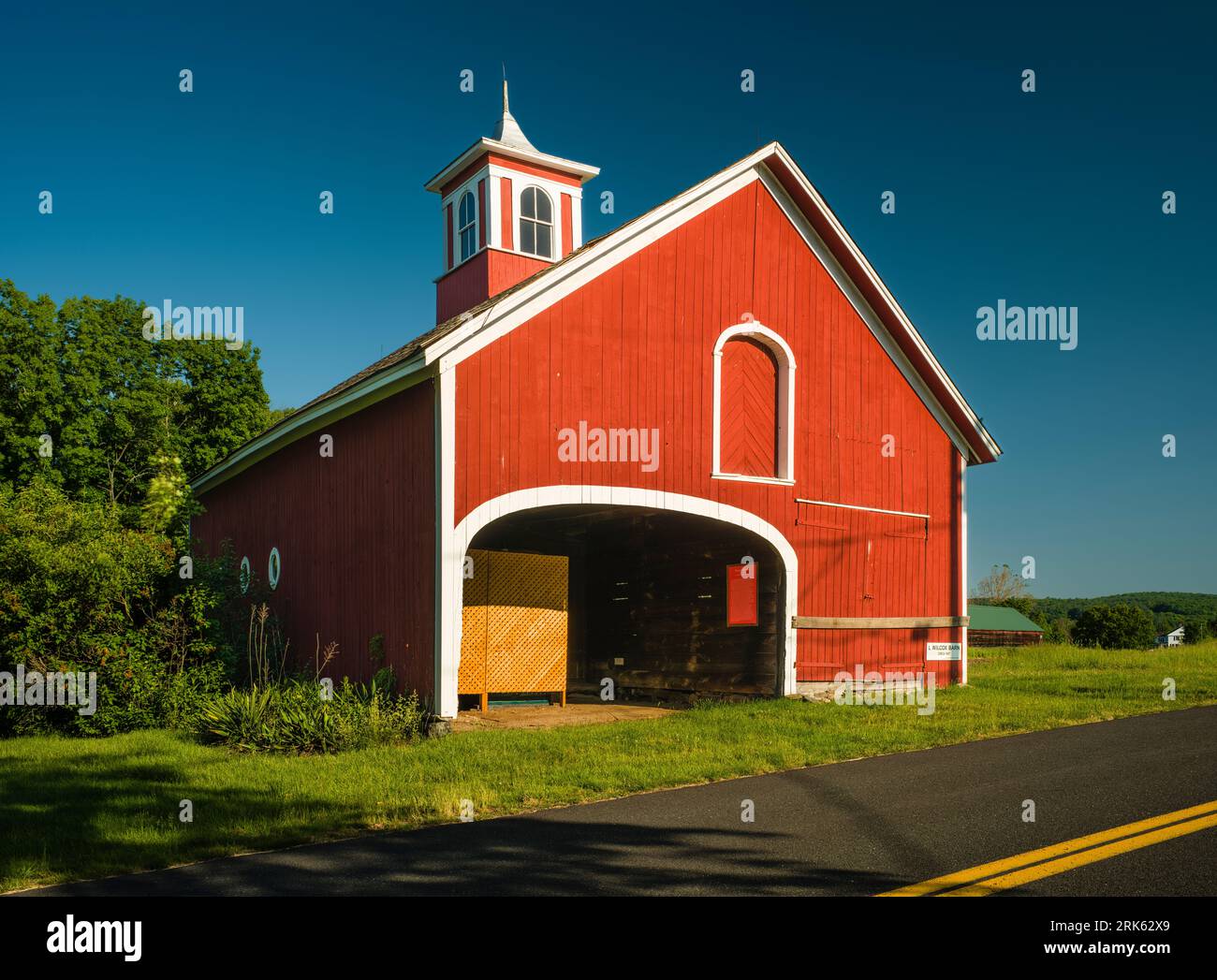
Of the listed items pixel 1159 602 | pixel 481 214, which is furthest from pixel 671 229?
pixel 1159 602

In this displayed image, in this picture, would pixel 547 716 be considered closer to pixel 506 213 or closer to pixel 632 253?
pixel 632 253

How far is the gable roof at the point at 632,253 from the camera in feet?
42.1

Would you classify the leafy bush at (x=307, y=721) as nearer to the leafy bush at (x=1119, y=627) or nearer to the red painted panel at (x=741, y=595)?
the red painted panel at (x=741, y=595)

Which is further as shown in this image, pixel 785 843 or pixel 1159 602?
pixel 1159 602

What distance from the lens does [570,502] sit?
43.8 feet

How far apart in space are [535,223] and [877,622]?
9.87 metres

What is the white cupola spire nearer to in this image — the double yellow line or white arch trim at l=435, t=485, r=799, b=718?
white arch trim at l=435, t=485, r=799, b=718

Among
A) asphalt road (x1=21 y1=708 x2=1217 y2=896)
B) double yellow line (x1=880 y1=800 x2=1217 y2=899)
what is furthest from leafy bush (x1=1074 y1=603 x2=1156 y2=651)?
double yellow line (x1=880 y1=800 x2=1217 y2=899)

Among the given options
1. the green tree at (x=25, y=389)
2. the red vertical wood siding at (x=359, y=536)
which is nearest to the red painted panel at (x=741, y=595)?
the red vertical wood siding at (x=359, y=536)

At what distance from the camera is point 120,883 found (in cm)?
622

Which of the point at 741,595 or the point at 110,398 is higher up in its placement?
the point at 110,398

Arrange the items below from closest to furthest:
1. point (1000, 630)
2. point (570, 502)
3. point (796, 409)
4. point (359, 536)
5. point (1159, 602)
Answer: point (570, 502)
point (359, 536)
point (796, 409)
point (1000, 630)
point (1159, 602)

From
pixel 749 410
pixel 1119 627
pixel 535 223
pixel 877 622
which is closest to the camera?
pixel 749 410

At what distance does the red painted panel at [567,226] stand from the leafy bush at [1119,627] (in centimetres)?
2601
